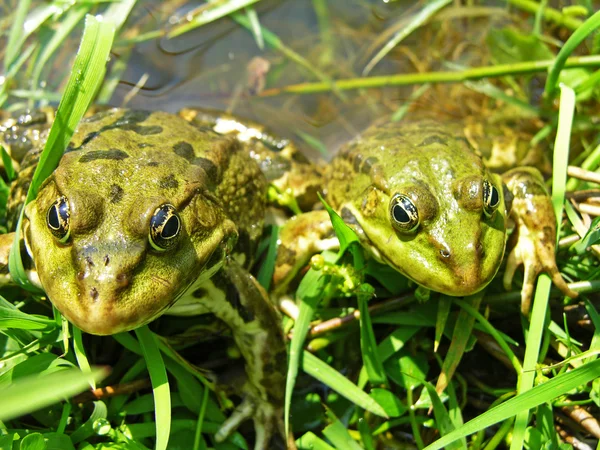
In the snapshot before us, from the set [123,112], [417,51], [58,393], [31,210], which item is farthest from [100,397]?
[417,51]

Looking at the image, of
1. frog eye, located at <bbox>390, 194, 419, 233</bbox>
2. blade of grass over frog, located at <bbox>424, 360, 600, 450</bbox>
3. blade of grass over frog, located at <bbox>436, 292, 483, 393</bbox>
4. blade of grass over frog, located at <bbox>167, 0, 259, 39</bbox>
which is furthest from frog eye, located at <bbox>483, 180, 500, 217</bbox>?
blade of grass over frog, located at <bbox>167, 0, 259, 39</bbox>

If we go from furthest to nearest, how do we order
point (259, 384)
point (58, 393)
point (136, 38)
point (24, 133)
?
1. point (136, 38)
2. point (24, 133)
3. point (259, 384)
4. point (58, 393)

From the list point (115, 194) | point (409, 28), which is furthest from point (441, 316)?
point (409, 28)

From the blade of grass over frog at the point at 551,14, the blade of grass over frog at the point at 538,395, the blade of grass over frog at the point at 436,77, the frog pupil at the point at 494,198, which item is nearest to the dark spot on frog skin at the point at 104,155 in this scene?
the frog pupil at the point at 494,198

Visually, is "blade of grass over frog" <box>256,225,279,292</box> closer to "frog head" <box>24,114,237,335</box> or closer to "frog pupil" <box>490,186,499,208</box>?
"frog head" <box>24,114,237,335</box>

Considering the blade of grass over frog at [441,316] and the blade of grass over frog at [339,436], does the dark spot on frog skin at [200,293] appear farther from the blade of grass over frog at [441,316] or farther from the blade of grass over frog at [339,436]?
the blade of grass over frog at [441,316]

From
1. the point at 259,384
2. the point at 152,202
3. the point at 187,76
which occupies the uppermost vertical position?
the point at 152,202

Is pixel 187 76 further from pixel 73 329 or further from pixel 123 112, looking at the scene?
pixel 73 329
